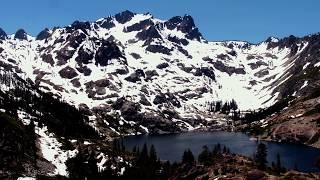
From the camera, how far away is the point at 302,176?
16188cm

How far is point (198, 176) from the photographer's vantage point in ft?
615

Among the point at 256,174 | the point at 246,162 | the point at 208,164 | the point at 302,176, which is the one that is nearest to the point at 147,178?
the point at 208,164

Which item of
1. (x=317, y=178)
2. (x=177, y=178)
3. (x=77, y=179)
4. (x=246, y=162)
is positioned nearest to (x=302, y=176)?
(x=317, y=178)

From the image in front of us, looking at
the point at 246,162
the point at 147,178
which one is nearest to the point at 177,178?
the point at 147,178

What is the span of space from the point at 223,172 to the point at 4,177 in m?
78.8

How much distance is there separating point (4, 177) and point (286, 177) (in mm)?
99378

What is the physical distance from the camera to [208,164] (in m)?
194

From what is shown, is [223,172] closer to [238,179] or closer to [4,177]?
[238,179]

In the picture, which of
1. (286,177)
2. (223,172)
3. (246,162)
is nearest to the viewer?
(286,177)

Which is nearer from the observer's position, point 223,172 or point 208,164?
point 223,172

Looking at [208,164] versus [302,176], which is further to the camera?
[208,164]

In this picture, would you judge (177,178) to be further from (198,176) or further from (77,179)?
(77,179)

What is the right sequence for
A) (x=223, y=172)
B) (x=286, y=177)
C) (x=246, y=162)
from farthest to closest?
(x=246, y=162)
(x=223, y=172)
(x=286, y=177)

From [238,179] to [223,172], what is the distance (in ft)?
44.6
